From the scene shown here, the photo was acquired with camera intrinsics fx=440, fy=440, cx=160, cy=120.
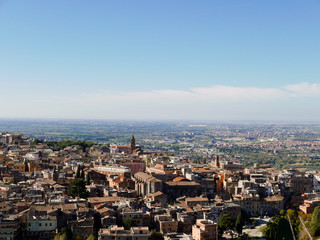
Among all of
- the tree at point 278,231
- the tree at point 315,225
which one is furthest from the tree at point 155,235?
the tree at point 315,225

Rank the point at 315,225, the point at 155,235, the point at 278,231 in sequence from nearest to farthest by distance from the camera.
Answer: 1. the point at 155,235
2. the point at 278,231
3. the point at 315,225

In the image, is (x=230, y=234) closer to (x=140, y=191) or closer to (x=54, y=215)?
(x=140, y=191)

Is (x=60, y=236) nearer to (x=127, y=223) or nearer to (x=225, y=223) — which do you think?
(x=127, y=223)

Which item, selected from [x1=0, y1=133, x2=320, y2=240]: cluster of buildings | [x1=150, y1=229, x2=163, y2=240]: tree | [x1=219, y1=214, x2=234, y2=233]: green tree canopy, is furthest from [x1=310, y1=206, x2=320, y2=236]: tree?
[x1=150, y1=229, x2=163, y2=240]: tree

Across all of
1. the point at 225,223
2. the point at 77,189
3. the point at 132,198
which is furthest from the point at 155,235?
the point at 77,189

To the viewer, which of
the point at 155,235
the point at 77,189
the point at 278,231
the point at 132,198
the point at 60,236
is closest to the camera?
the point at 60,236

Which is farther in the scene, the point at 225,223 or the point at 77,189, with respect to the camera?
the point at 77,189
